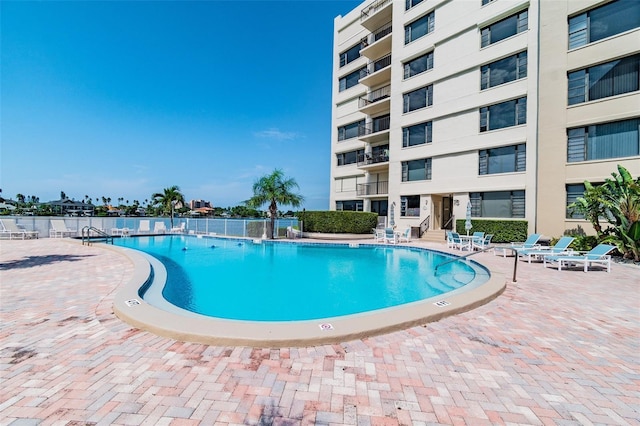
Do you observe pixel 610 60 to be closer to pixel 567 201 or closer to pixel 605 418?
pixel 567 201

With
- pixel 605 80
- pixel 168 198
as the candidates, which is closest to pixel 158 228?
pixel 168 198

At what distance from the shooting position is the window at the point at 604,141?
42.3 feet

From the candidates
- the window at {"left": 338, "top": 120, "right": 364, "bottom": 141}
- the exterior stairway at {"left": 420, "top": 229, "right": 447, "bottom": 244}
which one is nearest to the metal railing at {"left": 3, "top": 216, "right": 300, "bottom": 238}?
the exterior stairway at {"left": 420, "top": 229, "right": 447, "bottom": 244}

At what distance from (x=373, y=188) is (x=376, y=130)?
5516 mm

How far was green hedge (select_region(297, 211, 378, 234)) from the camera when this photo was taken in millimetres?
21219

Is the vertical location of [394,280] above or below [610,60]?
below

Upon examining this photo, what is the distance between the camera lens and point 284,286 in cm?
870

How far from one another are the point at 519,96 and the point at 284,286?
17.9m

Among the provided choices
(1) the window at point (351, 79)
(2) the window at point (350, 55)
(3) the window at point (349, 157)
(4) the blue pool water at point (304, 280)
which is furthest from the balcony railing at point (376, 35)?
(4) the blue pool water at point (304, 280)

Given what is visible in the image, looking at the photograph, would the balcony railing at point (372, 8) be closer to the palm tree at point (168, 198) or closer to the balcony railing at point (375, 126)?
the balcony railing at point (375, 126)

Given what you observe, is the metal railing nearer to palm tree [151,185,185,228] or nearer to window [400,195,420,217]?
palm tree [151,185,185,228]

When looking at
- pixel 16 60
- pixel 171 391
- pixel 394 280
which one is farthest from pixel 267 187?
pixel 171 391

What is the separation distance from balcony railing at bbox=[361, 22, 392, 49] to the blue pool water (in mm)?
20153

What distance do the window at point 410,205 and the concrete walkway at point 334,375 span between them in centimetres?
1652
